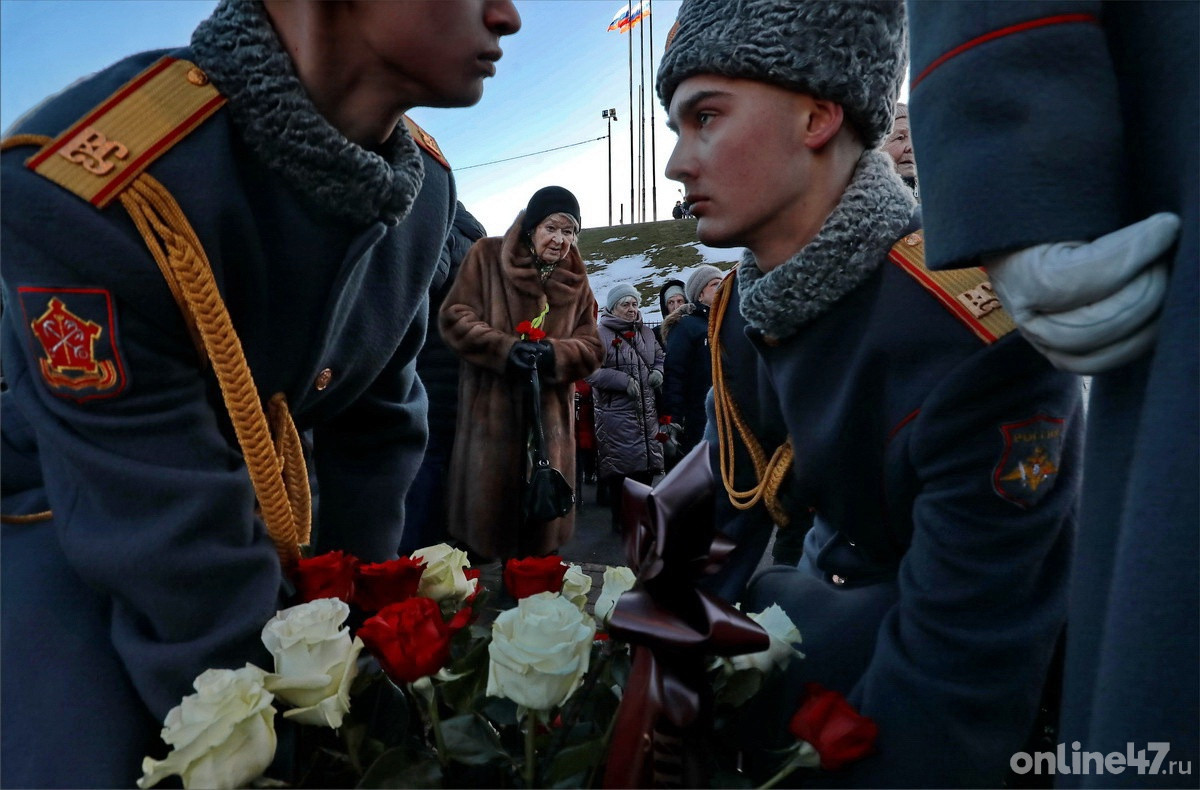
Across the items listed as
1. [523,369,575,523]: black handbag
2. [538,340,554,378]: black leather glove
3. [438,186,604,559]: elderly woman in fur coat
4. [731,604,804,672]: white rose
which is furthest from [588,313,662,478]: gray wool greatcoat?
[731,604,804,672]: white rose

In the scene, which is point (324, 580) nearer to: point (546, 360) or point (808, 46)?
point (808, 46)

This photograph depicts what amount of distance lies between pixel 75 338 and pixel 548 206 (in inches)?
118

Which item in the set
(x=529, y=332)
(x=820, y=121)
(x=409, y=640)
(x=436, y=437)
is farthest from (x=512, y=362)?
(x=409, y=640)

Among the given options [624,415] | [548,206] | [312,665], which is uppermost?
[548,206]

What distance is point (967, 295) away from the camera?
112cm

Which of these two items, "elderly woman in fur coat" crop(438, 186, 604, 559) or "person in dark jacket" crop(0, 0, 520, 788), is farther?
"elderly woman in fur coat" crop(438, 186, 604, 559)

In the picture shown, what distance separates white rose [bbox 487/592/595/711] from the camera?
0.87 metres

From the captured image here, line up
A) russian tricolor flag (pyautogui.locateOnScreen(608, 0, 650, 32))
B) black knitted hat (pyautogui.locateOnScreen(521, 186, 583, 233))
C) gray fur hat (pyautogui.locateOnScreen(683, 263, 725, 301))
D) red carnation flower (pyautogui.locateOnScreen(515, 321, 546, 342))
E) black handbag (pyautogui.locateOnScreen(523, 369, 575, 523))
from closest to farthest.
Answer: black handbag (pyautogui.locateOnScreen(523, 369, 575, 523)), red carnation flower (pyautogui.locateOnScreen(515, 321, 546, 342)), black knitted hat (pyautogui.locateOnScreen(521, 186, 583, 233)), gray fur hat (pyautogui.locateOnScreen(683, 263, 725, 301)), russian tricolor flag (pyautogui.locateOnScreen(608, 0, 650, 32))

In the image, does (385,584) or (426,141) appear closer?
(385,584)

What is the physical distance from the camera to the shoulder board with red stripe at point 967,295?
108cm

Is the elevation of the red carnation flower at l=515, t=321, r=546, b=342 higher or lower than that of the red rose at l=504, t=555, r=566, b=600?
lower

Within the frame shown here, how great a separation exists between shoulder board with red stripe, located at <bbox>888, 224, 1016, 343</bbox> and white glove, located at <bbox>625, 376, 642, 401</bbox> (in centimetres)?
406

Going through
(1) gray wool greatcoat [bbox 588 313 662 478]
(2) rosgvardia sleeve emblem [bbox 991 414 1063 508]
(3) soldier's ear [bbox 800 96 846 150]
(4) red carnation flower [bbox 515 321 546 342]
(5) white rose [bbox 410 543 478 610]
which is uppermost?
(3) soldier's ear [bbox 800 96 846 150]

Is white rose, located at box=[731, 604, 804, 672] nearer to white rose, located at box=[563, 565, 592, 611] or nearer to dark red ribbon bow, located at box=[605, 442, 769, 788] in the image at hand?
dark red ribbon bow, located at box=[605, 442, 769, 788]
